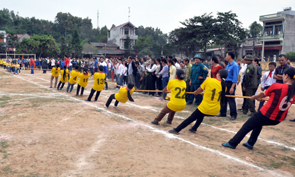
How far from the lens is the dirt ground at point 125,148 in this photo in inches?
153

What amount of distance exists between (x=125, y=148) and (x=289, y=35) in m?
45.4

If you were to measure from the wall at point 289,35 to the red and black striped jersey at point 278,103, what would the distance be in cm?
4245

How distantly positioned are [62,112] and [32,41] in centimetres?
3721

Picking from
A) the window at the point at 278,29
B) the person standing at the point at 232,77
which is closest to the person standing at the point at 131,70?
the person standing at the point at 232,77

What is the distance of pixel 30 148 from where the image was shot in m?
4.63

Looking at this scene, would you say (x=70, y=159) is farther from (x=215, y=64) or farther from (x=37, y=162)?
(x=215, y=64)

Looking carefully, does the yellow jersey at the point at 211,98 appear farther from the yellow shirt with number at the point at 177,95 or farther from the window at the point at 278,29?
the window at the point at 278,29

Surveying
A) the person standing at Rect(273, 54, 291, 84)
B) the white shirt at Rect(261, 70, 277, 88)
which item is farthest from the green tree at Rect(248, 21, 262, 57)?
the person standing at Rect(273, 54, 291, 84)

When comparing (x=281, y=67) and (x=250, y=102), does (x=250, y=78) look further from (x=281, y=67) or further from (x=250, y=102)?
(x=281, y=67)

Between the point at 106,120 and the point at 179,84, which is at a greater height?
the point at 179,84

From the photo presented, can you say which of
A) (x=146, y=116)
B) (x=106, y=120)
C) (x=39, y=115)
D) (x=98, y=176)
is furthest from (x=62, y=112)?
(x=98, y=176)

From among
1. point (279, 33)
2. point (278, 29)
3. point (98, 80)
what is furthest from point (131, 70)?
point (278, 29)

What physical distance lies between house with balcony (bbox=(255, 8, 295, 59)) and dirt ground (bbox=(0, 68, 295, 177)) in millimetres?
38995

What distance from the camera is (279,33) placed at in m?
40.7
